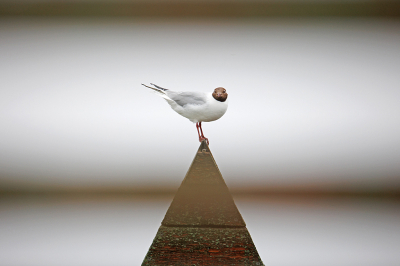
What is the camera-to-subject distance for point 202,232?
2.13 ft

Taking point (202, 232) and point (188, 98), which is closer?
point (202, 232)

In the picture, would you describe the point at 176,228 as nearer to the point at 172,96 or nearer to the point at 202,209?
the point at 202,209

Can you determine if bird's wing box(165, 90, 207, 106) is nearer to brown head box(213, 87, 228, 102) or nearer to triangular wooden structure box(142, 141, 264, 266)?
brown head box(213, 87, 228, 102)

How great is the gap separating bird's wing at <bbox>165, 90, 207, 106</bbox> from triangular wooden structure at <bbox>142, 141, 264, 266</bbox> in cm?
21

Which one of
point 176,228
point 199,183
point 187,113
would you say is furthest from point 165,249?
point 187,113

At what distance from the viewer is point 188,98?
80cm

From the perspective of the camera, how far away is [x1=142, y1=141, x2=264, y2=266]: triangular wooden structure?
649 millimetres

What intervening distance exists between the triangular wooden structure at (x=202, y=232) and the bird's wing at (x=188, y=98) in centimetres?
21

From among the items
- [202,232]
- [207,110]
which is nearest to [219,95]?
[207,110]

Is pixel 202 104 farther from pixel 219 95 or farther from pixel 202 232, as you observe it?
pixel 202 232

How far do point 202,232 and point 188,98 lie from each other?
323 mm

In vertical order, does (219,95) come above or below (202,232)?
above

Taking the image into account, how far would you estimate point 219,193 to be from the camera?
66 cm

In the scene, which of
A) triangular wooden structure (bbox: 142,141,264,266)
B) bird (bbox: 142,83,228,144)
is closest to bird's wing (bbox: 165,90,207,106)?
bird (bbox: 142,83,228,144)
